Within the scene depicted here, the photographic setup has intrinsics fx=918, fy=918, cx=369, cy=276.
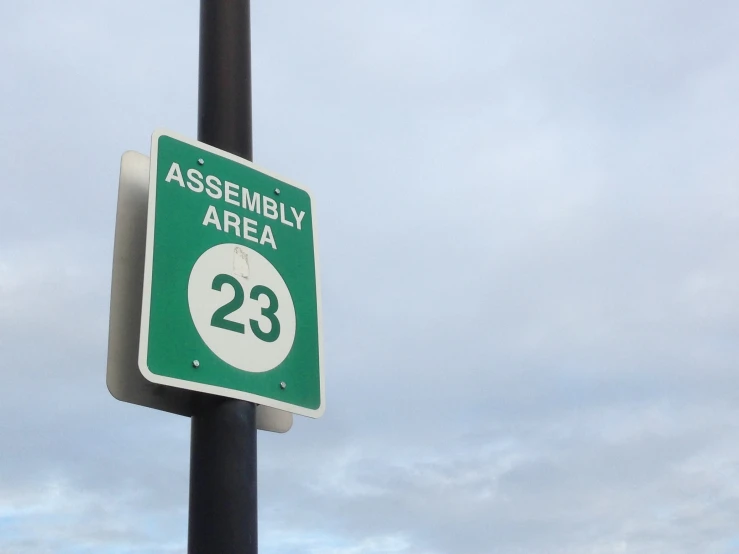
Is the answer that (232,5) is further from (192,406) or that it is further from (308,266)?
(192,406)

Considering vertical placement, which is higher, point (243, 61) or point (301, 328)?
point (243, 61)

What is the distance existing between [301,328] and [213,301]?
373 millimetres

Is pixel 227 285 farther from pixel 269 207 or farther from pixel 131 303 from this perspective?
pixel 269 207

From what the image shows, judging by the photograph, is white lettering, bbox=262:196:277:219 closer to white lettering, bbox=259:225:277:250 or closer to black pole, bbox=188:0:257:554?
white lettering, bbox=259:225:277:250

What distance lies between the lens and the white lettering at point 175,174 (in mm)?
3031

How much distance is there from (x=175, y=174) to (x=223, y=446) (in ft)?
3.04

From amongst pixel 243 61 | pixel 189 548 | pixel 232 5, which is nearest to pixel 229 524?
pixel 189 548

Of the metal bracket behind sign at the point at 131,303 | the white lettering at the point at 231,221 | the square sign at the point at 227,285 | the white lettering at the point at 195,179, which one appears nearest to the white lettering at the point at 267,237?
the square sign at the point at 227,285

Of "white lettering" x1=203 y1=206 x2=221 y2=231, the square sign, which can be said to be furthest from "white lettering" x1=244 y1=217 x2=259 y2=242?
"white lettering" x1=203 y1=206 x2=221 y2=231

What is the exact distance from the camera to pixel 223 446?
274 centimetres

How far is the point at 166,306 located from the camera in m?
2.77

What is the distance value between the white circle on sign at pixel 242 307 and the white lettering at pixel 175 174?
0.85ft

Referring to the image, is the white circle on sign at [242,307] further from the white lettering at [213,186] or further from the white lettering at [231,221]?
the white lettering at [213,186]

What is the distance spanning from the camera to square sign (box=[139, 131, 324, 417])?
276cm
